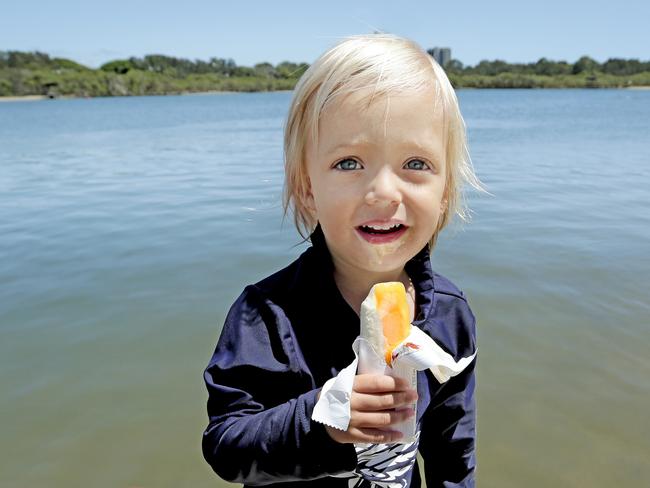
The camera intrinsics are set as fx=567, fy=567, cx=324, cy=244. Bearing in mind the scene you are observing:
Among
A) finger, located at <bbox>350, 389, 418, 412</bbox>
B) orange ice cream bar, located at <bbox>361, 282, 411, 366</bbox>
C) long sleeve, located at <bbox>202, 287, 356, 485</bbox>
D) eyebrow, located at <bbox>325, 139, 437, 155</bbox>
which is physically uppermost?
eyebrow, located at <bbox>325, 139, 437, 155</bbox>

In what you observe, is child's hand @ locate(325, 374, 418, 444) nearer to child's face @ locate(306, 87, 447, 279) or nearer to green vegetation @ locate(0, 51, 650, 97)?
child's face @ locate(306, 87, 447, 279)

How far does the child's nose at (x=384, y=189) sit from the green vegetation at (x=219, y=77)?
79.9 meters

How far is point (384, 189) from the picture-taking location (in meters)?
1.34

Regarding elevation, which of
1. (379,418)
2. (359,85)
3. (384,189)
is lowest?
(379,418)

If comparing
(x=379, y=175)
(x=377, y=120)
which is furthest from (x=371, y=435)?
(x=377, y=120)

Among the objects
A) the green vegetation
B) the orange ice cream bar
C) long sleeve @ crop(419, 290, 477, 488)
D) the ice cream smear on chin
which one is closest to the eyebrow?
A: the ice cream smear on chin

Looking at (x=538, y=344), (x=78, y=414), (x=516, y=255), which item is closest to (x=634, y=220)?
(x=516, y=255)

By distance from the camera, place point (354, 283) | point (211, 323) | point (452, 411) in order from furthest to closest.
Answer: point (211, 323)
point (452, 411)
point (354, 283)

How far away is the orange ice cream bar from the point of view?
119cm

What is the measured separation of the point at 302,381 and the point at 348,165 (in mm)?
544

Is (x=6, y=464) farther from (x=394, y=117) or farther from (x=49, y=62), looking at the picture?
(x=49, y=62)

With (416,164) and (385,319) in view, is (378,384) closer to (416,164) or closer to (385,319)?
(385,319)

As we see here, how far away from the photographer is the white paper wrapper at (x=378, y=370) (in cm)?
112

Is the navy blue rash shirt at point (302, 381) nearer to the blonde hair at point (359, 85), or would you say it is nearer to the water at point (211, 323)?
the blonde hair at point (359, 85)
